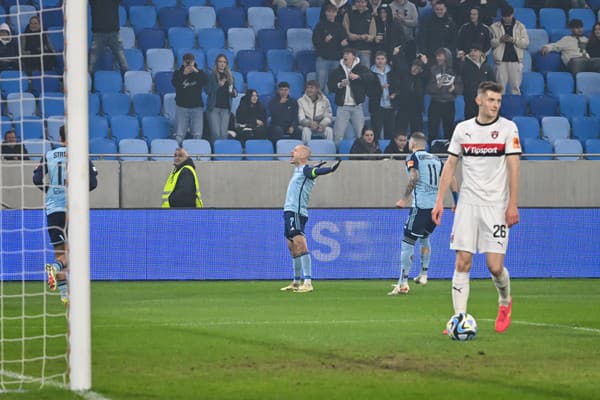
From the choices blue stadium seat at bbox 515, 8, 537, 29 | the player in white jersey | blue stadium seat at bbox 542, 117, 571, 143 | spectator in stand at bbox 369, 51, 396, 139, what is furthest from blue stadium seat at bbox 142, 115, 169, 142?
the player in white jersey

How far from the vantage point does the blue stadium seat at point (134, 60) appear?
22328 mm

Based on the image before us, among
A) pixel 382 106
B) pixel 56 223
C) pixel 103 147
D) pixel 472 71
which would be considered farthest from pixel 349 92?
pixel 56 223

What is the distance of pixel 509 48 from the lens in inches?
890

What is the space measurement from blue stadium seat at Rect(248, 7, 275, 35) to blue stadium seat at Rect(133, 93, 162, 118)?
286 centimetres

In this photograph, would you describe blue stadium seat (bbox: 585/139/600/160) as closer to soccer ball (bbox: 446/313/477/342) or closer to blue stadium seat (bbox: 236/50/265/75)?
blue stadium seat (bbox: 236/50/265/75)

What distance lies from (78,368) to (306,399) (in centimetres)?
130

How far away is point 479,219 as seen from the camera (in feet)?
31.0

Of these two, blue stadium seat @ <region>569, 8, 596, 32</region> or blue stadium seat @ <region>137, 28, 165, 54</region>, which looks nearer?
blue stadium seat @ <region>137, 28, 165, 54</region>

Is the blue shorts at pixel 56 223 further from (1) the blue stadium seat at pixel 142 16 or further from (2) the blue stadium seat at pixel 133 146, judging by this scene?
(1) the blue stadium seat at pixel 142 16

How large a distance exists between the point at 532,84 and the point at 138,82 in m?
7.65

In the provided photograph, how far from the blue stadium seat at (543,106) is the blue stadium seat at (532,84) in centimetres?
33

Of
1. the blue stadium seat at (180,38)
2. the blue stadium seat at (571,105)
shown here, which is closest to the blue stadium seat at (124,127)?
the blue stadium seat at (180,38)

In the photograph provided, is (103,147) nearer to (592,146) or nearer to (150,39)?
(150,39)

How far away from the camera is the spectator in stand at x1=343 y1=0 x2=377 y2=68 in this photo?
2198cm
